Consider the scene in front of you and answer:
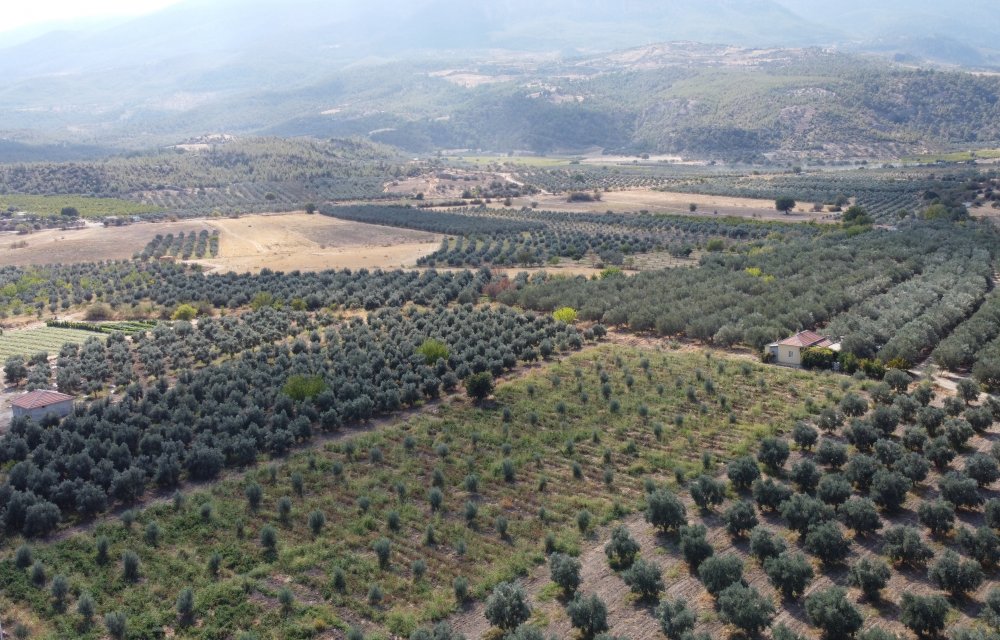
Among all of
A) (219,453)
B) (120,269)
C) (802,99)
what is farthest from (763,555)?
(802,99)

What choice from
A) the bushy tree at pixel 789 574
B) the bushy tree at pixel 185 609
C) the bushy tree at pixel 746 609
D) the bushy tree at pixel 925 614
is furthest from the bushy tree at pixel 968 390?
the bushy tree at pixel 185 609

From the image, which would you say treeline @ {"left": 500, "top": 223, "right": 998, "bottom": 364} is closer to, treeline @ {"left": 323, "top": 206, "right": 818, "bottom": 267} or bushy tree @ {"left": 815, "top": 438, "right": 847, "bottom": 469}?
treeline @ {"left": 323, "top": 206, "right": 818, "bottom": 267}

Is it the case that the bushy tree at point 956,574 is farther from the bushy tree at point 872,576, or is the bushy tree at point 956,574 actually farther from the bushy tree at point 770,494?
the bushy tree at point 770,494

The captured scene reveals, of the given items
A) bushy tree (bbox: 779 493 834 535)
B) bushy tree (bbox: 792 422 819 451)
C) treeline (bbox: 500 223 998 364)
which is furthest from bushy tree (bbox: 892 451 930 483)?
treeline (bbox: 500 223 998 364)

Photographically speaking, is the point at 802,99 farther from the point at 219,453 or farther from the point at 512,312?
the point at 219,453

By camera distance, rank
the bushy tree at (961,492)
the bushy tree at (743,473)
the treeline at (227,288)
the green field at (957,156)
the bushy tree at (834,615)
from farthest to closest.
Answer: the green field at (957,156), the treeline at (227,288), the bushy tree at (743,473), the bushy tree at (961,492), the bushy tree at (834,615)

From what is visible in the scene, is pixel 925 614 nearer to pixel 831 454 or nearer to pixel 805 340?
pixel 831 454

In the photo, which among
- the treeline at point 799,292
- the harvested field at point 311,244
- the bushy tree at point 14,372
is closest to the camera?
the bushy tree at point 14,372
